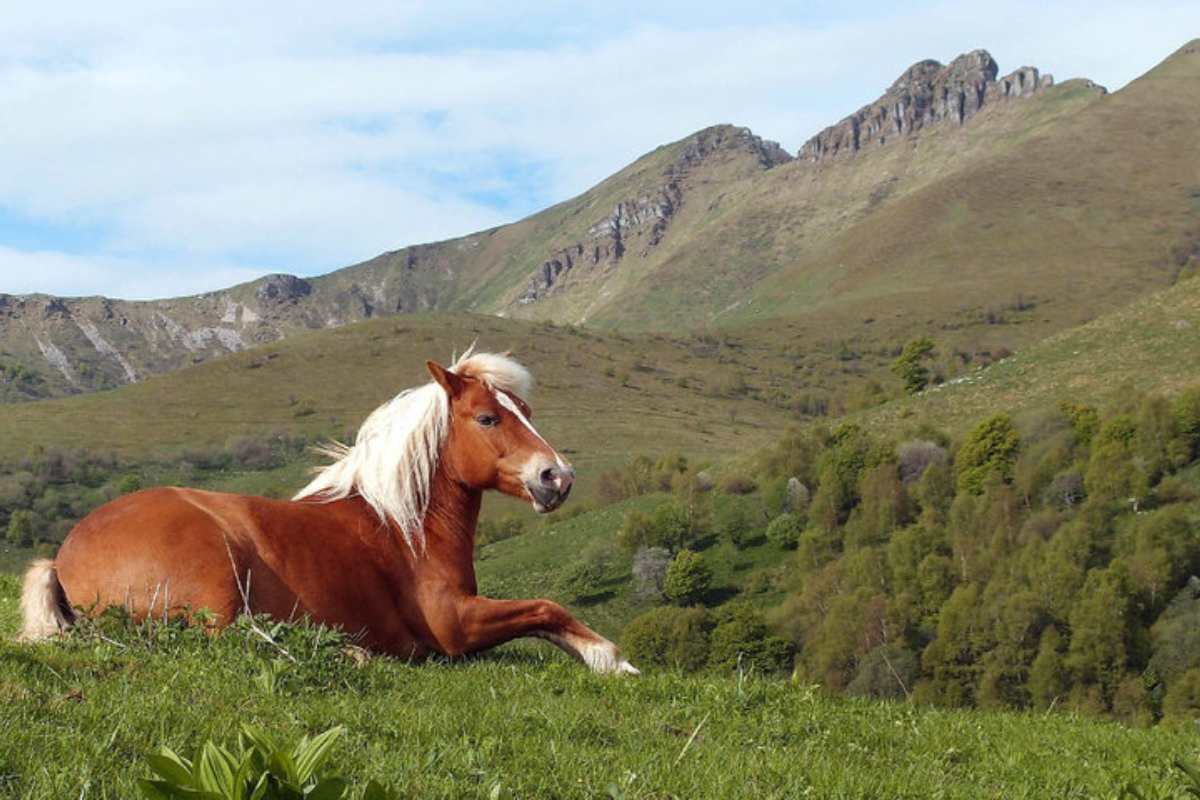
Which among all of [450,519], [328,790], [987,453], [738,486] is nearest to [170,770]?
[328,790]

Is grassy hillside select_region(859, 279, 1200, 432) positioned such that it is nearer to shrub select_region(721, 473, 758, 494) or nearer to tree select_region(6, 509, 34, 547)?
shrub select_region(721, 473, 758, 494)

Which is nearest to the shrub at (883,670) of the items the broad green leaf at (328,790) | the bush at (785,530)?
the bush at (785,530)

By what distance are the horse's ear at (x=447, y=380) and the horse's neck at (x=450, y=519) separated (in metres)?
0.63

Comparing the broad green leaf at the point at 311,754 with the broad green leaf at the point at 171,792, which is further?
the broad green leaf at the point at 311,754

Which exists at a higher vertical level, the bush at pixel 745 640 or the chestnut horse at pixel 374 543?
the chestnut horse at pixel 374 543

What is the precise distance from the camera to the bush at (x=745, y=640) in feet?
313

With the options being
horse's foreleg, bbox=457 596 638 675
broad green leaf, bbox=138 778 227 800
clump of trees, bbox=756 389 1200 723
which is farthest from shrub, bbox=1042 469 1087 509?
broad green leaf, bbox=138 778 227 800

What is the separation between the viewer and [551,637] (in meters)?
9.22

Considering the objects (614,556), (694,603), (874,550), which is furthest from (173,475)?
(874,550)

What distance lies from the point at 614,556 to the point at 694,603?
14418 mm

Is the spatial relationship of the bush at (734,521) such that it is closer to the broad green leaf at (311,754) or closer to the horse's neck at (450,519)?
the horse's neck at (450,519)

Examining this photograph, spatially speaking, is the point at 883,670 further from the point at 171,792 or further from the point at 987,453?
the point at 171,792

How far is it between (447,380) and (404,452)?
70 cm

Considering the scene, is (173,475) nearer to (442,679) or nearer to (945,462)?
(945,462)
